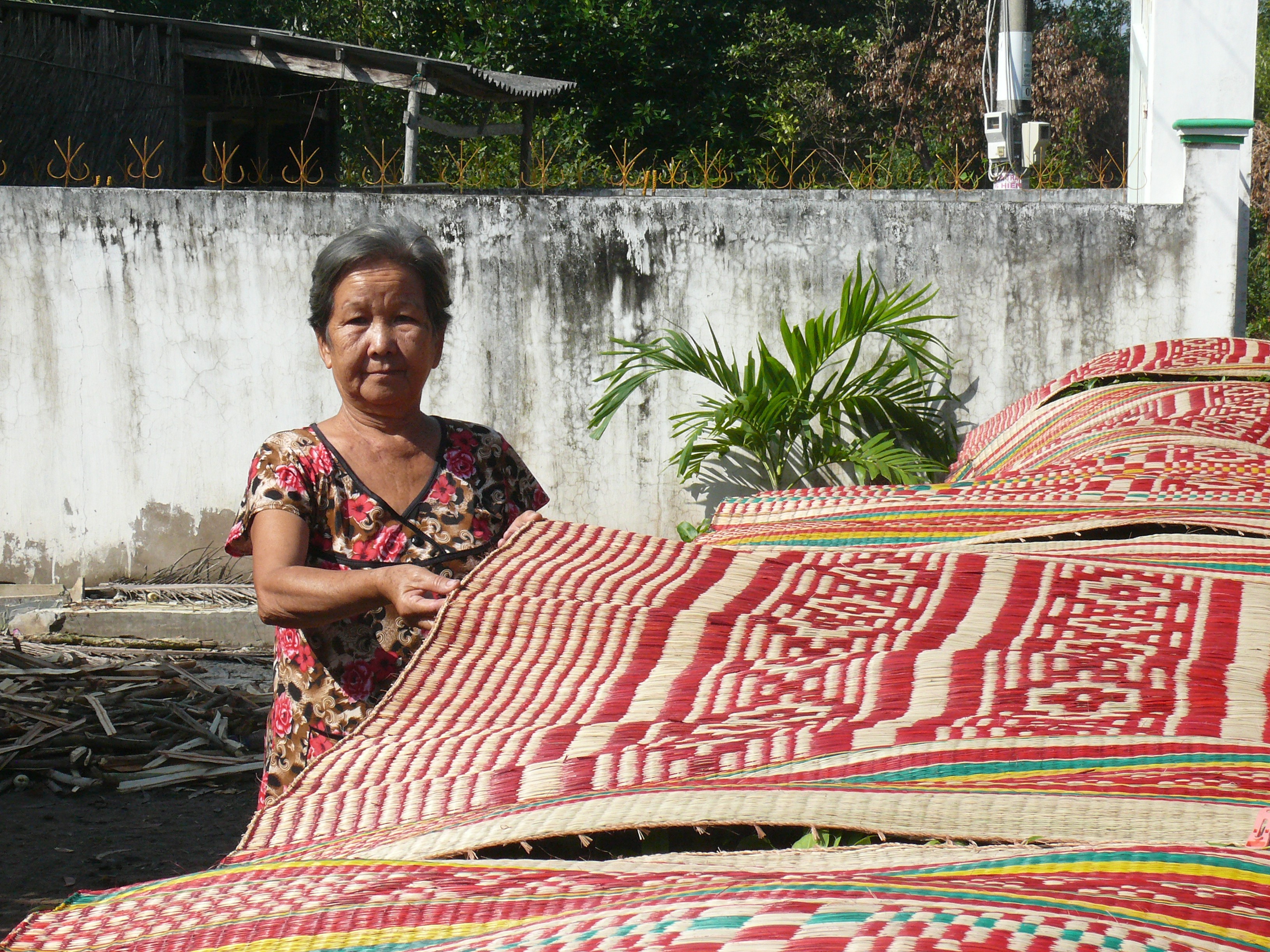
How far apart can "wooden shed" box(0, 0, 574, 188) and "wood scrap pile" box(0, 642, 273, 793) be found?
256 cm

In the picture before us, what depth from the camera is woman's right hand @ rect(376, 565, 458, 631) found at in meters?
1.64

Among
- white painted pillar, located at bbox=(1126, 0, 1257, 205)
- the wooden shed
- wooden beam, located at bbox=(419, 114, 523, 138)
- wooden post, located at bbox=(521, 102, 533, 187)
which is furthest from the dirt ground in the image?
wooden post, located at bbox=(521, 102, 533, 187)

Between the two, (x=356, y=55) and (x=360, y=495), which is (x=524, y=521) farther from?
(x=356, y=55)

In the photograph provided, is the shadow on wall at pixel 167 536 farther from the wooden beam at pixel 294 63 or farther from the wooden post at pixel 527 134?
the wooden post at pixel 527 134

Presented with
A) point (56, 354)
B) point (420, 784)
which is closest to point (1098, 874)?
point (420, 784)

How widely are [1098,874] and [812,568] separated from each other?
80 cm

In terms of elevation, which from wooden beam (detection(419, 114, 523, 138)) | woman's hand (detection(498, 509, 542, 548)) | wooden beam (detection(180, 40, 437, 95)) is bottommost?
woman's hand (detection(498, 509, 542, 548))

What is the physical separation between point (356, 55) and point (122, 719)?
8121 mm

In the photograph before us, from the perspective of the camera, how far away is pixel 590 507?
5.62 m

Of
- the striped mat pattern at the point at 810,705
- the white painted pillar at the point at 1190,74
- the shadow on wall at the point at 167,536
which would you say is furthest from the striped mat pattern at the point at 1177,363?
the shadow on wall at the point at 167,536

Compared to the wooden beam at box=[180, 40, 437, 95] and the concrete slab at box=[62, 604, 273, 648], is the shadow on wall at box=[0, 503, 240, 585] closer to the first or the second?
the concrete slab at box=[62, 604, 273, 648]

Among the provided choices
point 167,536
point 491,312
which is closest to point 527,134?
point 491,312

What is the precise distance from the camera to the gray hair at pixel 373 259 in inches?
78.3

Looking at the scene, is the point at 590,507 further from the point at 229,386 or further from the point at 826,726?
the point at 826,726
